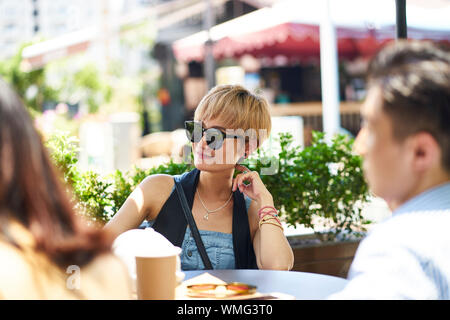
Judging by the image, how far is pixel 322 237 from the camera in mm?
3906

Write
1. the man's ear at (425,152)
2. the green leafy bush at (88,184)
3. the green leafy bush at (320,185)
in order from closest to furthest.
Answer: the man's ear at (425,152), the green leafy bush at (88,184), the green leafy bush at (320,185)

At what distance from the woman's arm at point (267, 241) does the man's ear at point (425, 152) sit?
1.11 metres

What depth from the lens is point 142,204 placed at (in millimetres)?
2430

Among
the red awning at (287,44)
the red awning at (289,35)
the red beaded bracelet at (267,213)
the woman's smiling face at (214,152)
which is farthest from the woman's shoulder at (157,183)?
the red awning at (287,44)

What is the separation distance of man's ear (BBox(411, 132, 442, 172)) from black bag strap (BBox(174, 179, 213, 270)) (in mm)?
1216

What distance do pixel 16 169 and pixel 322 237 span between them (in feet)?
9.91

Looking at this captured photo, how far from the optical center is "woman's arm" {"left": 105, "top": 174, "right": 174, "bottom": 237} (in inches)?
92.4

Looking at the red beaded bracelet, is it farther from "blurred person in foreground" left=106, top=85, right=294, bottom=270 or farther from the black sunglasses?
the black sunglasses

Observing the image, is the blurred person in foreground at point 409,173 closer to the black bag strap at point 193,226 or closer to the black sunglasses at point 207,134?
the black bag strap at point 193,226

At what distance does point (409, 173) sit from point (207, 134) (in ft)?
4.36

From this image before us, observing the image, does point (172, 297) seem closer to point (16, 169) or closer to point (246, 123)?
point (16, 169)

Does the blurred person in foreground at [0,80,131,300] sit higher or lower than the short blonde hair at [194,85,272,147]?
lower

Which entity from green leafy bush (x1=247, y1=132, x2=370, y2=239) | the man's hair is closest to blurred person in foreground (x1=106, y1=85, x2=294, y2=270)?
green leafy bush (x1=247, y1=132, x2=370, y2=239)

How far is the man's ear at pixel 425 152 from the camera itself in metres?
1.21
